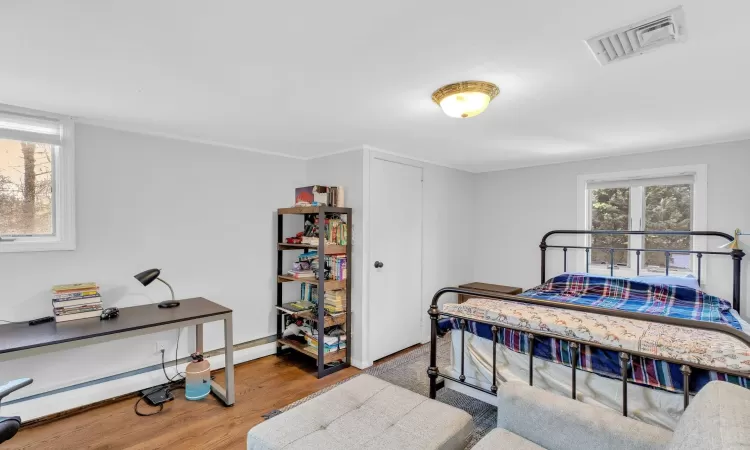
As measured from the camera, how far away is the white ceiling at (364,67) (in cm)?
122

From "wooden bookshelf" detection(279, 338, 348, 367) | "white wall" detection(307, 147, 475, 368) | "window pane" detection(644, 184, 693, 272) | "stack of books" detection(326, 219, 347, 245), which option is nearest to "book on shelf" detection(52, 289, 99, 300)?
"wooden bookshelf" detection(279, 338, 348, 367)

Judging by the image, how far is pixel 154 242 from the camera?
2.89 meters

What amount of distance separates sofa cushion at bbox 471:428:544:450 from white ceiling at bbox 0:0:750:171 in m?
1.59

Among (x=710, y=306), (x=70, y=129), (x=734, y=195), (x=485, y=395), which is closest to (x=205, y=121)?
(x=70, y=129)

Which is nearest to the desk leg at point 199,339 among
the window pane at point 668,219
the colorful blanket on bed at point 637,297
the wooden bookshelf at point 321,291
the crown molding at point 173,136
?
the wooden bookshelf at point 321,291

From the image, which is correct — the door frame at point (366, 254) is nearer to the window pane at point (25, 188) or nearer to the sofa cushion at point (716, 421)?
the window pane at point (25, 188)

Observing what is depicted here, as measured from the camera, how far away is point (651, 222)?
3459mm

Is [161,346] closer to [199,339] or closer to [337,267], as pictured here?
[199,339]

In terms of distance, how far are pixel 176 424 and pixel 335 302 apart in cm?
146

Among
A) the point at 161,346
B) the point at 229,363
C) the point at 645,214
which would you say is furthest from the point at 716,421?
the point at 161,346

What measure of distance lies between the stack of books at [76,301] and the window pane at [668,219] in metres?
4.70

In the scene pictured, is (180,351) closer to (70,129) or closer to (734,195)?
(70,129)

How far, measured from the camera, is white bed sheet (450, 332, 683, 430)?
5.54 ft

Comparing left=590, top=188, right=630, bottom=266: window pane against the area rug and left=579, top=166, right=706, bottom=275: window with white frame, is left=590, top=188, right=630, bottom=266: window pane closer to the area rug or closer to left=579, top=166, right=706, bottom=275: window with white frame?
left=579, top=166, right=706, bottom=275: window with white frame
